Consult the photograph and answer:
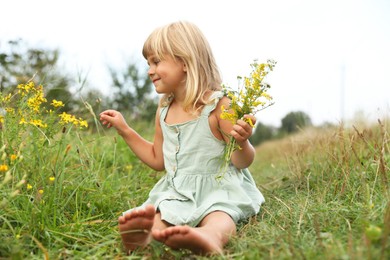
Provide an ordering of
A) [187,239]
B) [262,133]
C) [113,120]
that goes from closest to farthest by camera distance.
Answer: [187,239] → [113,120] → [262,133]

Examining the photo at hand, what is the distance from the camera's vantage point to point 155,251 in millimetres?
1801

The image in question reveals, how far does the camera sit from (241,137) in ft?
6.68

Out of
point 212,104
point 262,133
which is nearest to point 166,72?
point 212,104

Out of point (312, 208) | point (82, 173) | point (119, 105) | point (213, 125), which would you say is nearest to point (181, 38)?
point (213, 125)

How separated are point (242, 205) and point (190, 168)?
36 cm

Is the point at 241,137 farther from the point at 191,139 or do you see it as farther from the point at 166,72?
the point at 166,72

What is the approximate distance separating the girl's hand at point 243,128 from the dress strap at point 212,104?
431 mm

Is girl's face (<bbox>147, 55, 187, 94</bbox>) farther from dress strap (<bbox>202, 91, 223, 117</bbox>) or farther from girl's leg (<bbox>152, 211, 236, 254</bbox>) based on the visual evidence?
girl's leg (<bbox>152, 211, 236, 254</bbox>)

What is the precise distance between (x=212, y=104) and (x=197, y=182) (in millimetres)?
446

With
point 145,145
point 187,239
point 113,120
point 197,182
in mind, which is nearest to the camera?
point 187,239

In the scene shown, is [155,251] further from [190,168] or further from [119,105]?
[119,105]

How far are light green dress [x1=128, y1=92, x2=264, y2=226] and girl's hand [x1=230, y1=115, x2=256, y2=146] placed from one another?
0.29 meters

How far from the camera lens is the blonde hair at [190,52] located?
2.45 meters

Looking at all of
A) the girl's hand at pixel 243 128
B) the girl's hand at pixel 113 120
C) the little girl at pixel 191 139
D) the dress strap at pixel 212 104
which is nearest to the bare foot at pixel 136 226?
the little girl at pixel 191 139
